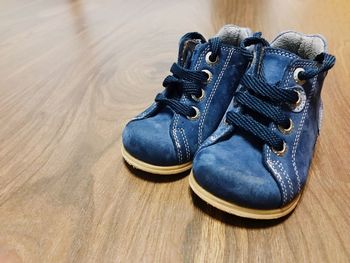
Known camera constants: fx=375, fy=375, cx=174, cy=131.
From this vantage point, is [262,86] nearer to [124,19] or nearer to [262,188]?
[262,188]

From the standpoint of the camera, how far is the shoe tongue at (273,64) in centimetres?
54

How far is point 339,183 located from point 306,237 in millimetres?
128

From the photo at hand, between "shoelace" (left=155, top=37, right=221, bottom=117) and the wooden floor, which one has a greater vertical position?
"shoelace" (left=155, top=37, right=221, bottom=117)

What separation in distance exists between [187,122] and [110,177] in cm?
15

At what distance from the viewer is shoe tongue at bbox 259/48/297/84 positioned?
21.3 inches

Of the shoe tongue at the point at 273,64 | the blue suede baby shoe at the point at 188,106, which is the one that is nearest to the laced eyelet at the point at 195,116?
the blue suede baby shoe at the point at 188,106

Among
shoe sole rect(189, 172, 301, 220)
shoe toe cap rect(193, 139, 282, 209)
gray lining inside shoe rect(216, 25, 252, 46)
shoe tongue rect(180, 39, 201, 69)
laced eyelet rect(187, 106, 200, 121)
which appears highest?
gray lining inside shoe rect(216, 25, 252, 46)

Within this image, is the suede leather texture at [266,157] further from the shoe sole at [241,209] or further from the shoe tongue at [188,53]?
the shoe tongue at [188,53]

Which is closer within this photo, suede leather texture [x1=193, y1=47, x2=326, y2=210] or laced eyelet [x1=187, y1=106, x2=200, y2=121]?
suede leather texture [x1=193, y1=47, x2=326, y2=210]

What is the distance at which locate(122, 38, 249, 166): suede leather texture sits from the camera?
21.0 inches

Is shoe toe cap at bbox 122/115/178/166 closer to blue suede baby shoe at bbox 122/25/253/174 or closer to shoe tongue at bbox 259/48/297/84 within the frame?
blue suede baby shoe at bbox 122/25/253/174

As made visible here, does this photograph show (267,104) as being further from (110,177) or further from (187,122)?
(110,177)

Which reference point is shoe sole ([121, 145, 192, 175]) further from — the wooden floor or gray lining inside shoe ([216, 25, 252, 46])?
gray lining inside shoe ([216, 25, 252, 46])

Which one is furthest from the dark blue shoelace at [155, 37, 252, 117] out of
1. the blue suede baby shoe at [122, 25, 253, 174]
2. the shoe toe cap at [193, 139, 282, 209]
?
the shoe toe cap at [193, 139, 282, 209]
